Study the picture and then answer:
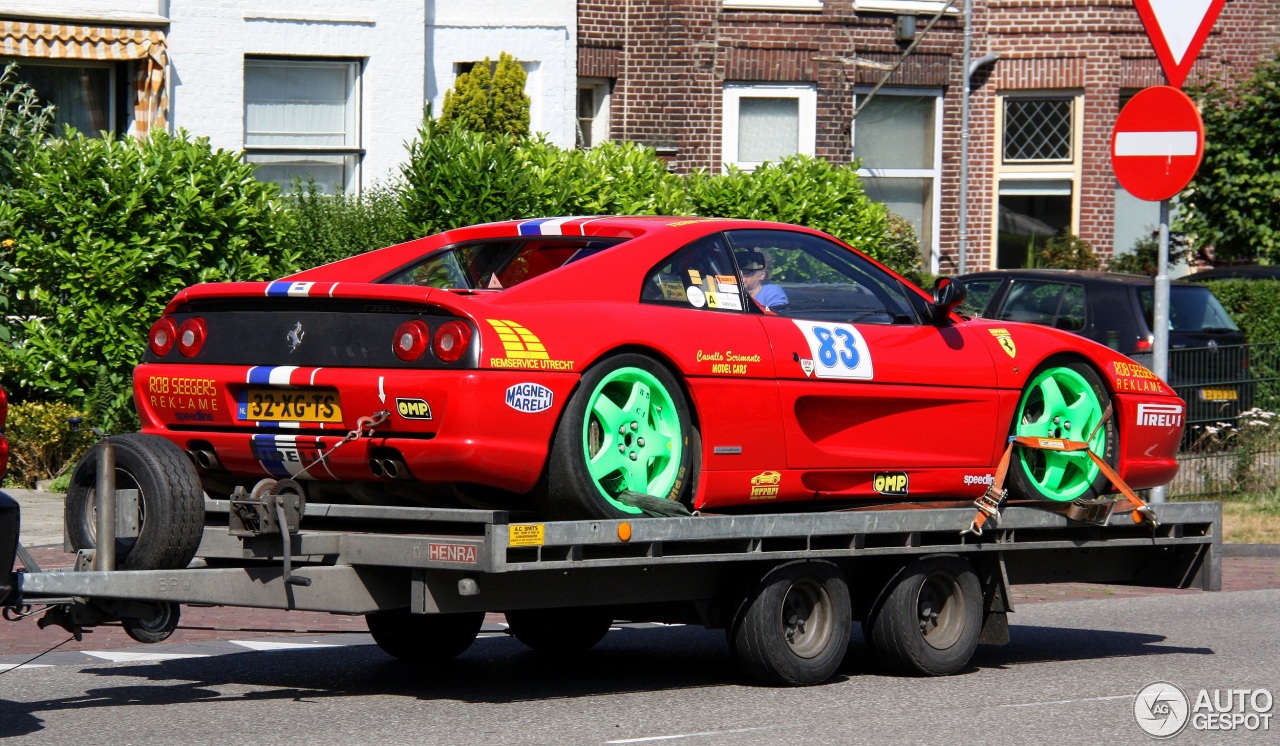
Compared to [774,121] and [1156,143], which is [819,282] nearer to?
[1156,143]

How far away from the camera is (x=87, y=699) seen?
759cm

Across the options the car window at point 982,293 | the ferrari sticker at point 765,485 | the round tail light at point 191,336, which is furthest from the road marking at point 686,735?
the car window at point 982,293

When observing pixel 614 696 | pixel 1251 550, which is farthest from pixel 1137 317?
pixel 614 696

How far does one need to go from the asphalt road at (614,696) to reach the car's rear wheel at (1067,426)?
0.91m

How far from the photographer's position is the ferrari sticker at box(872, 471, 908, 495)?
8.20 m

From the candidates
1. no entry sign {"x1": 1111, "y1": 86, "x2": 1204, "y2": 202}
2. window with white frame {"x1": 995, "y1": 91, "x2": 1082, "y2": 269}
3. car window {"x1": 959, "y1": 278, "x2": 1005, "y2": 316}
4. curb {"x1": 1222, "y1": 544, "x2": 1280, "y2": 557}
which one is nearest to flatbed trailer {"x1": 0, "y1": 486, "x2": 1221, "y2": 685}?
no entry sign {"x1": 1111, "y1": 86, "x2": 1204, "y2": 202}

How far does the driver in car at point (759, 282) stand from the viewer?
7961 mm

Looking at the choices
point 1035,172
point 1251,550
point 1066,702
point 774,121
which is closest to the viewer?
point 1066,702

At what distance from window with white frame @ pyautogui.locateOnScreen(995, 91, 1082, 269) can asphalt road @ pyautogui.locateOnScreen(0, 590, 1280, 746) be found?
51.4 ft

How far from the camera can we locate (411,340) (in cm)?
678

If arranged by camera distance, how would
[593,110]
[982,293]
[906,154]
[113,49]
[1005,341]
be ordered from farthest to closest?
1. [906,154]
2. [593,110]
3. [113,49]
4. [982,293]
5. [1005,341]

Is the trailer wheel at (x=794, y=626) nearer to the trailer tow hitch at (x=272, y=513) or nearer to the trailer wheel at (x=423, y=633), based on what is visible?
the trailer wheel at (x=423, y=633)

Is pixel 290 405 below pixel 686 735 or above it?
above

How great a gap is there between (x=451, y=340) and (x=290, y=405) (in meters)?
0.77
